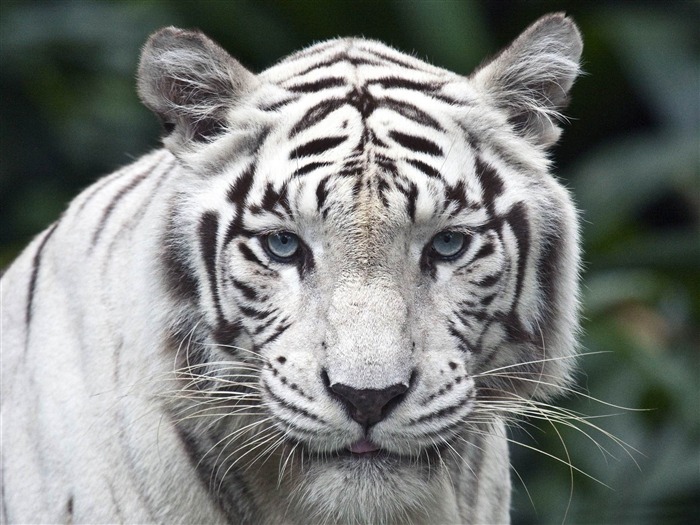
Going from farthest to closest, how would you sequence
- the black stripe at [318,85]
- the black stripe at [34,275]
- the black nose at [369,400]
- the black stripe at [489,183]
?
the black stripe at [34,275]
the black stripe at [318,85]
the black stripe at [489,183]
the black nose at [369,400]

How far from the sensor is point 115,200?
2979 millimetres

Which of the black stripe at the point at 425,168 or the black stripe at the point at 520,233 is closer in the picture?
the black stripe at the point at 425,168

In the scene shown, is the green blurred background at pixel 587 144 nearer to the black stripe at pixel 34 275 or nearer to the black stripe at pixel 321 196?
the black stripe at pixel 34 275

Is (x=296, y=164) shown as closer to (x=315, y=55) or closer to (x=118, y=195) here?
(x=315, y=55)

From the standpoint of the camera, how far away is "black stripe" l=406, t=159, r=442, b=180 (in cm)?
247

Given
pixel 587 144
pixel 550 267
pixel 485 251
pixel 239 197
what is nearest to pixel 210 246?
pixel 239 197

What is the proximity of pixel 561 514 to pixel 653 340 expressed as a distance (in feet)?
4.10

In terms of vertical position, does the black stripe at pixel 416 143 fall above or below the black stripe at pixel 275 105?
below

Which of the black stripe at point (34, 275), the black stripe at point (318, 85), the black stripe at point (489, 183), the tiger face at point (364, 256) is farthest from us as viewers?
the black stripe at point (34, 275)

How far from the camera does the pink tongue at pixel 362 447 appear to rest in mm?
2350

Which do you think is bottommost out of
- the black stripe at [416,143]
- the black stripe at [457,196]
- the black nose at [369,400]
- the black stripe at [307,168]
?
the black nose at [369,400]

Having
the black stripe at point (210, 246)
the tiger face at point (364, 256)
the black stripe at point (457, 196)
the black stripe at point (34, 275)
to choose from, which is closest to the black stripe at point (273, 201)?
the tiger face at point (364, 256)

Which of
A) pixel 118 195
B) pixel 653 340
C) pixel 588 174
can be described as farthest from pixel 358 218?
pixel 588 174

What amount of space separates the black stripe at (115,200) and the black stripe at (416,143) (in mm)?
781
